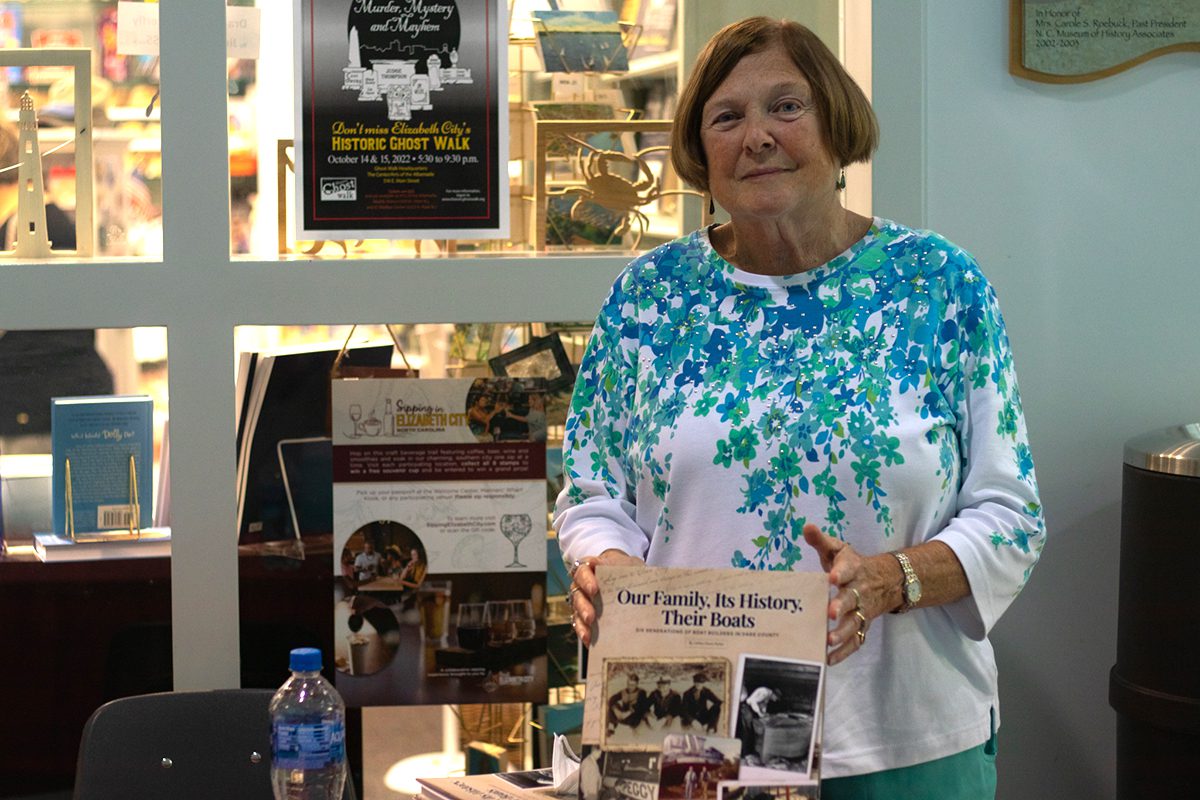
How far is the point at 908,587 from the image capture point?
5.36 feet

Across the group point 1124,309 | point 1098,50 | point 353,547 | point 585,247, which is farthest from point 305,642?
point 1098,50

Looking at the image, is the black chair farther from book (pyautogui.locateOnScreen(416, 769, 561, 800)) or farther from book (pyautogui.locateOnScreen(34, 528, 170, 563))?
book (pyautogui.locateOnScreen(34, 528, 170, 563))

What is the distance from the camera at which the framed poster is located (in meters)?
2.71

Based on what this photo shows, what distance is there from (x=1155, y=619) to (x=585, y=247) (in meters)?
1.33

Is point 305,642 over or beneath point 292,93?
beneath

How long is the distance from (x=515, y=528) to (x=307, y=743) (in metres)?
1.18

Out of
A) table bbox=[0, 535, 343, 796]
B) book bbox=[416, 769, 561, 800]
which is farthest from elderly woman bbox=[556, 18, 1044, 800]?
table bbox=[0, 535, 343, 796]

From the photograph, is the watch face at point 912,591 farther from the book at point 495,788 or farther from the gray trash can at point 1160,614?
the gray trash can at point 1160,614

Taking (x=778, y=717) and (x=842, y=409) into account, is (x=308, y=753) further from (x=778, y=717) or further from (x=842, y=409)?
(x=842, y=409)

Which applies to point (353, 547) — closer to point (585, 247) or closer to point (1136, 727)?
point (585, 247)

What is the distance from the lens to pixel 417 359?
276 cm

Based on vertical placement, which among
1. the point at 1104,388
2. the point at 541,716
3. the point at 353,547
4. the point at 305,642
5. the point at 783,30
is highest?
the point at 783,30

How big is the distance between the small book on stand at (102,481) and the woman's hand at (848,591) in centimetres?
162

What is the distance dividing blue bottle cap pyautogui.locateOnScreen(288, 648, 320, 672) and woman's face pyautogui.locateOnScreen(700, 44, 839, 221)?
0.80m
